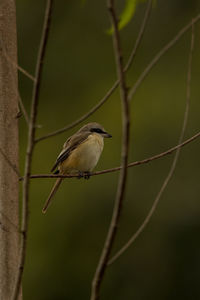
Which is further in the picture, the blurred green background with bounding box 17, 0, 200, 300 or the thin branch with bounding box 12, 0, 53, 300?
the blurred green background with bounding box 17, 0, 200, 300

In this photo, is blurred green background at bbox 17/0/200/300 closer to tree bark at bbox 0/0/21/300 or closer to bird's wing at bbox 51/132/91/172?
bird's wing at bbox 51/132/91/172

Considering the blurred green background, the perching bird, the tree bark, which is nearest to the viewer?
the tree bark

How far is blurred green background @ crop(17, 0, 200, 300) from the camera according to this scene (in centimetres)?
1502

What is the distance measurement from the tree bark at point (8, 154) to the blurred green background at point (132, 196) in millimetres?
10373

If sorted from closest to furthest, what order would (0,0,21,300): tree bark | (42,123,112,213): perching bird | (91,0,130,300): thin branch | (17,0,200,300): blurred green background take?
(91,0,130,300): thin branch
(0,0,21,300): tree bark
(42,123,112,213): perching bird
(17,0,200,300): blurred green background

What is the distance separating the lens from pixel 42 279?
1667 centimetres

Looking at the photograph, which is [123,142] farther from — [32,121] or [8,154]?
[8,154]

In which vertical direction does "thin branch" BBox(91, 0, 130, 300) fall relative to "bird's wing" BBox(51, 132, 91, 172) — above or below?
below

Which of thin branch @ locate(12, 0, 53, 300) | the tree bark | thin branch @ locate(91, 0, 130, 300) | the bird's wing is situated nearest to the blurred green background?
the bird's wing

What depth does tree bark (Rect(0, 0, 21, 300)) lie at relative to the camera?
3691 millimetres

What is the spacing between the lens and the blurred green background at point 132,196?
1502cm

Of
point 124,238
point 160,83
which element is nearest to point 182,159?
point 124,238

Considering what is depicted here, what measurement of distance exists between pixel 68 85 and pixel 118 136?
446 cm

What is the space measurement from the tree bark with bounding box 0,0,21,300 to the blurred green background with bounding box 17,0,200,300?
1037 cm
